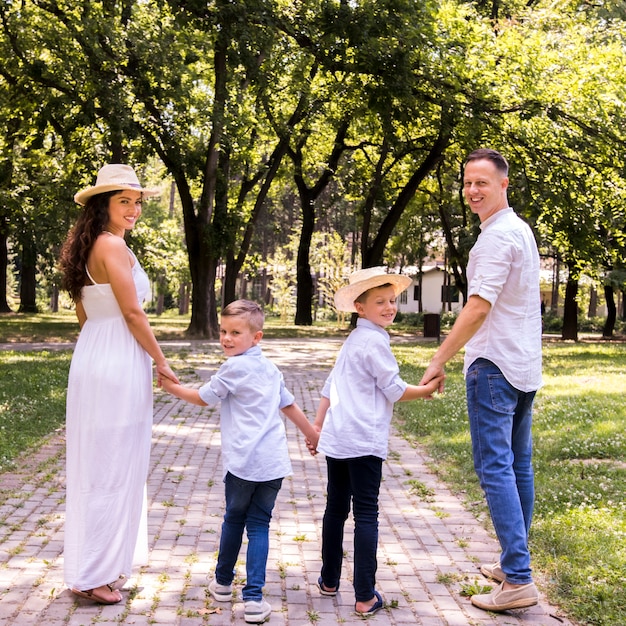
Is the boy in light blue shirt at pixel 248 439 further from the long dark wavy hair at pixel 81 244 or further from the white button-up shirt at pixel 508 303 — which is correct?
the white button-up shirt at pixel 508 303

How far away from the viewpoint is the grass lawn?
5.18 meters

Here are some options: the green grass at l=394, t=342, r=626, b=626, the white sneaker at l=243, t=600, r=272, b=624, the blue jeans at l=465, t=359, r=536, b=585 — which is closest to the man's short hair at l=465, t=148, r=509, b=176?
the blue jeans at l=465, t=359, r=536, b=585

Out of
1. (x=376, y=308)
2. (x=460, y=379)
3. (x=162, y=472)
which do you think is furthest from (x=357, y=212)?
(x=376, y=308)

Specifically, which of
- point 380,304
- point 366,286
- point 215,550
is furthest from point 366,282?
point 215,550

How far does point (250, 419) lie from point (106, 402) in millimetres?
773

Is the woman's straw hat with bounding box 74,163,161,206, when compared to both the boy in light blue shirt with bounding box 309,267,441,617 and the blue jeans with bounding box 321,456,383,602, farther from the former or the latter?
the blue jeans with bounding box 321,456,383,602

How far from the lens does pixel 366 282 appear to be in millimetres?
4770

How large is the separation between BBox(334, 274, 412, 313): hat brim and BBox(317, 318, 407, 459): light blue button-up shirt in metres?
0.21

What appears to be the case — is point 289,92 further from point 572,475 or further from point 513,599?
point 513,599

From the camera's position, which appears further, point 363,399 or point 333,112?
point 333,112

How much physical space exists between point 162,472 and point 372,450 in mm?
4036

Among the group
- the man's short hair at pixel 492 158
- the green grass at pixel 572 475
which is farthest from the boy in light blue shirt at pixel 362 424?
the green grass at pixel 572 475

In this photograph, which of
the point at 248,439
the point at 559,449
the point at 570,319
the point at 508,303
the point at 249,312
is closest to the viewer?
the point at 248,439

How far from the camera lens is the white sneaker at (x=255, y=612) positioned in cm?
443
